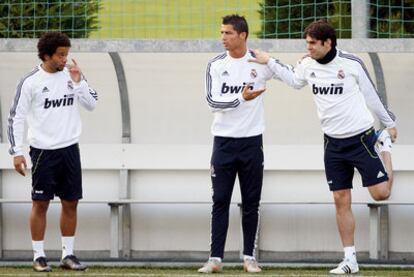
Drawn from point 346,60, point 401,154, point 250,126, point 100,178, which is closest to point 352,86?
point 346,60

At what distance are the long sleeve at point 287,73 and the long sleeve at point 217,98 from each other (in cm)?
36

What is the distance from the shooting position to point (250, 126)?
30.1 feet

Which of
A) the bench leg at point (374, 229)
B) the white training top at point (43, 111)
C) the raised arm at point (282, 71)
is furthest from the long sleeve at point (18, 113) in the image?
the bench leg at point (374, 229)

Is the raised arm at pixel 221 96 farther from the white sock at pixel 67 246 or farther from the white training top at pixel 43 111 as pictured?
the white sock at pixel 67 246

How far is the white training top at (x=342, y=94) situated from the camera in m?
9.09

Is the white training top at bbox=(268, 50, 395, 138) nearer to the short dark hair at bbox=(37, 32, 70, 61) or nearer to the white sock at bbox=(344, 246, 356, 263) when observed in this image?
the white sock at bbox=(344, 246, 356, 263)

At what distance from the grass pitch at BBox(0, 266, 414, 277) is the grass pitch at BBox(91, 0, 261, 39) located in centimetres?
299

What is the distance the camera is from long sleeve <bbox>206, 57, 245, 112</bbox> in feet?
29.6

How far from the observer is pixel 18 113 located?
9367mm

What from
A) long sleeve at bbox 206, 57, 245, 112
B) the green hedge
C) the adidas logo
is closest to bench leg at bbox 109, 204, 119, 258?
the green hedge

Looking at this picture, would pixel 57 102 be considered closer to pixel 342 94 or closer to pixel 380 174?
pixel 342 94

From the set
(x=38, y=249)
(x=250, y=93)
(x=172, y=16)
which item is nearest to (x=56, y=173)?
(x=38, y=249)

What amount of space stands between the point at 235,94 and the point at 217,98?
0.47 feet

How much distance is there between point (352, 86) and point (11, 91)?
13.3ft
